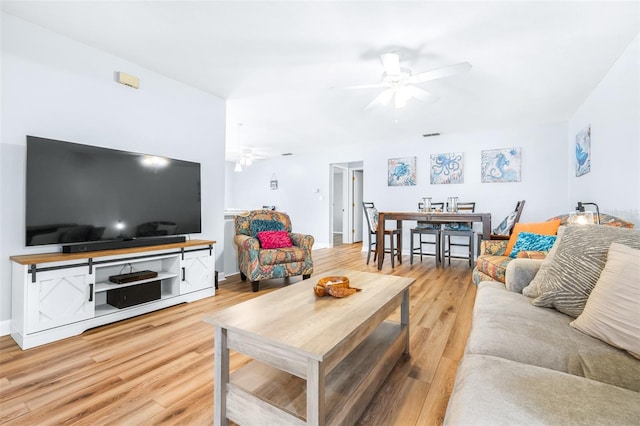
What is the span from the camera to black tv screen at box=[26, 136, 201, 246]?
2156 mm

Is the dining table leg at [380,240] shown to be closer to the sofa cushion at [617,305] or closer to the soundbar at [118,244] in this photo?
the soundbar at [118,244]

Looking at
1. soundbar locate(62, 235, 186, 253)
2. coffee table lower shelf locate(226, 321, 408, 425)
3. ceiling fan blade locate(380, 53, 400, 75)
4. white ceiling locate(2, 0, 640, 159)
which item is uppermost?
white ceiling locate(2, 0, 640, 159)

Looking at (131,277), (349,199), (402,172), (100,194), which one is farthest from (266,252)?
(349,199)

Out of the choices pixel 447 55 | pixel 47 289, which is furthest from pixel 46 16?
pixel 447 55

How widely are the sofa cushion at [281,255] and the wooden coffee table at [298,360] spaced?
1.77 meters

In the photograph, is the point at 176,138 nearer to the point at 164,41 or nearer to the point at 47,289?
the point at 164,41

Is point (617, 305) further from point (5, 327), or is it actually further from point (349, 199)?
point (349, 199)

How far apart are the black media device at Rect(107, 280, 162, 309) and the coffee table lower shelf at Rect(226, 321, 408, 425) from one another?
65.4 inches

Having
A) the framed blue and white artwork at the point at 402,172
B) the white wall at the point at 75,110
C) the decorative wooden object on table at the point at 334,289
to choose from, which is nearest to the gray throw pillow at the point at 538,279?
the decorative wooden object on table at the point at 334,289

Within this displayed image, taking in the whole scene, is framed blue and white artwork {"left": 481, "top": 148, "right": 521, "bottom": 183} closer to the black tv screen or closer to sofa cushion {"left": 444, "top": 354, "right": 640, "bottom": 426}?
the black tv screen

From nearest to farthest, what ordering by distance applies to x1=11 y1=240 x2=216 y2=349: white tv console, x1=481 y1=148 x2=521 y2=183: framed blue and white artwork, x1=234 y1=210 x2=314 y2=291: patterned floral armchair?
x1=11 y1=240 x2=216 y2=349: white tv console < x1=234 y1=210 x2=314 y2=291: patterned floral armchair < x1=481 y1=148 x2=521 y2=183: framed blue and white artwork

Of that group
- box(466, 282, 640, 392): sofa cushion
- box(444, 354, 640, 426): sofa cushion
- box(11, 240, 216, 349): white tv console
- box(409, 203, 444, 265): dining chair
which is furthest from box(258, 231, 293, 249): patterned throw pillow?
box(444, 354, 640, 426): sofa cushion

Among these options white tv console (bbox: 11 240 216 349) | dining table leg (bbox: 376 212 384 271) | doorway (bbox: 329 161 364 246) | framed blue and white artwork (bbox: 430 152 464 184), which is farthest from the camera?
doorway (bbox: 329 161 364 246)

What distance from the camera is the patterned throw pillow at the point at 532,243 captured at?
2.54m
